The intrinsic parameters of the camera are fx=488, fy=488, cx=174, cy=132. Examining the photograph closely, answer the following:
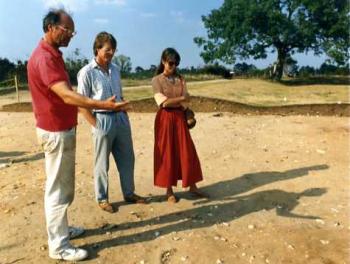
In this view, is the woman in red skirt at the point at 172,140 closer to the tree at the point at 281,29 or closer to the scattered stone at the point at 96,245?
the scattered stone at the point at 96,245

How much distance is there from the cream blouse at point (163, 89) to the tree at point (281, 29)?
87.7ft

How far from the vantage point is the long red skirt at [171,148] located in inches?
226

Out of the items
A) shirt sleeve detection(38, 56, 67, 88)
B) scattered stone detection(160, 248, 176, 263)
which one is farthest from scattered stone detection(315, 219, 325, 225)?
→ shirt sleeve detection(38, 56, 67, 88)

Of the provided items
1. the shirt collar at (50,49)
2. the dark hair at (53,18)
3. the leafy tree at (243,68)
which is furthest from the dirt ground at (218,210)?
the leafy tree at (243,68)

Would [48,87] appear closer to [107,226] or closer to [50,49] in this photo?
[50,49]

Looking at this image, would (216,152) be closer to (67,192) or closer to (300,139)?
(300,139)

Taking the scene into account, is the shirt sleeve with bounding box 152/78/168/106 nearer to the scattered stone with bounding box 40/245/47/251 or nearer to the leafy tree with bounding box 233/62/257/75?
the scattered stone with bounding box 40/245/47/251

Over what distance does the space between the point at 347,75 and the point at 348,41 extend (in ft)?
19.9

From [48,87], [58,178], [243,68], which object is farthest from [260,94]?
[48,87]

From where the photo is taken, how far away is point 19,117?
517 inches

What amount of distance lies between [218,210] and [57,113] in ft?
7.97

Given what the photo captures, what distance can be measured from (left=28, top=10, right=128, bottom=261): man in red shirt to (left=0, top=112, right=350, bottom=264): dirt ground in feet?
1.44

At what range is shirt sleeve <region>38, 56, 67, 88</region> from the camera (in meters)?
3.81

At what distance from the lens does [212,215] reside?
18.0 feet
